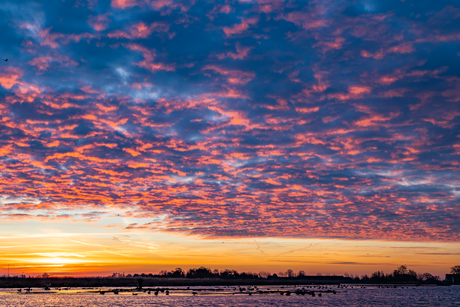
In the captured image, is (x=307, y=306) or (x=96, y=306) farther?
(x=307, y=306)

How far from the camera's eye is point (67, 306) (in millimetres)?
90375

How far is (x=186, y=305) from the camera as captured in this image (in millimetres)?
93250

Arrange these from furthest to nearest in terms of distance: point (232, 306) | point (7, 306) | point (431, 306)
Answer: point (431, 306)
point (232, 306)
point (7, 306)

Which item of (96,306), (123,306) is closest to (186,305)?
(123,306)

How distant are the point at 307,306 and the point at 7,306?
231 feet

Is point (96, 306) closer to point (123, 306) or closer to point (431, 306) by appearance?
point (123, 306)

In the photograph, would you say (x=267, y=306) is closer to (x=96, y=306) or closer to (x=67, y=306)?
(x=96, y=306)

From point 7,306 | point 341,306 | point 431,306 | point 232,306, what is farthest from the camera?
point 431,306

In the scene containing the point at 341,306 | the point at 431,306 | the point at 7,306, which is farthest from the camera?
the point at 431,306

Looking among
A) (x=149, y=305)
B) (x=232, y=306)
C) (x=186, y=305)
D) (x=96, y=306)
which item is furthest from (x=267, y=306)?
(x=96, y=306)

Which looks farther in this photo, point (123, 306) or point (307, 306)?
point (307, 306)

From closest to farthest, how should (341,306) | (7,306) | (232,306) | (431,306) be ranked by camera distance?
(7,306)
(232,306)
(341,306)
(431,306)

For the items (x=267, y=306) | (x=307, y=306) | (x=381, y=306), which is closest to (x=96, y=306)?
(x=267, y=306)

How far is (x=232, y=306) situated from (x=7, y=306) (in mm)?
50685
